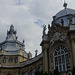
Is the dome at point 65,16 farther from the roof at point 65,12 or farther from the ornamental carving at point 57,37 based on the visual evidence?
the ornamental carving at point 57,37

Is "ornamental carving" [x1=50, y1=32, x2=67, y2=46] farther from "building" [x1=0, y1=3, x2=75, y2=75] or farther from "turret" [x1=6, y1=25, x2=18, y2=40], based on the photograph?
"turret" [x1=6, y1=25, x2=18, y2=40]

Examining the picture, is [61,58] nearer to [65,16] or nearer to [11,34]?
[65,16]

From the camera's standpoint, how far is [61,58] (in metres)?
25.6

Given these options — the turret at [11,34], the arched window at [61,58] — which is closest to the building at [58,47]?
the arched window at [61,58]

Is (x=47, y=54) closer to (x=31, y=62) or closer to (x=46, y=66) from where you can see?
(x=46, y=66)

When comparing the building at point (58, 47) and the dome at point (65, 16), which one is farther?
the dome at point (65, 16)

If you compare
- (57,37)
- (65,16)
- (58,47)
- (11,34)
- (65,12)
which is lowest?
(58,47)

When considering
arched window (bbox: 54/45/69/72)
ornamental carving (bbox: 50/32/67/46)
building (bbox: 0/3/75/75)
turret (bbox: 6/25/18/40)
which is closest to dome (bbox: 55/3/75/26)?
building (bbox: 0/3/75/75)

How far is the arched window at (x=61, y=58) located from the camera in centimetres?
2497

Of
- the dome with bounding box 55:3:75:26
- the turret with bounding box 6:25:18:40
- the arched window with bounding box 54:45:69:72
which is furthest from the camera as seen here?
the turret with bounding box 6:25:18:40

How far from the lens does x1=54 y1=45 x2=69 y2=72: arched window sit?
81.9ft

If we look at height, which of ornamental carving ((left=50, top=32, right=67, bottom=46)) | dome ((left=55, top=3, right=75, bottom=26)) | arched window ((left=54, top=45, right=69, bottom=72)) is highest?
dome ((left=55, top=3, right=75, bottom=26))

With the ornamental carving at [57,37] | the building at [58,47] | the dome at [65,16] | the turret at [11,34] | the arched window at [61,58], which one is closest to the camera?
the building at [58,47]

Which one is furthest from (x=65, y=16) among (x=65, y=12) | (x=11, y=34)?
(x=11, y=34)
